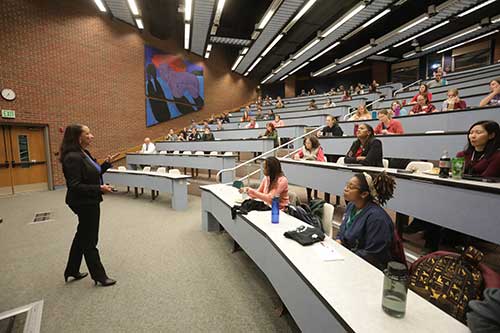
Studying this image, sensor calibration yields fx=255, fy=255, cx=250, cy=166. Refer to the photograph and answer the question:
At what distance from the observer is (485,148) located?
2.35 m

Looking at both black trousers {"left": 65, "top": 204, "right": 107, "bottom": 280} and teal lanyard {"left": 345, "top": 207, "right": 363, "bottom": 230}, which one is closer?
teal lanyard {"left": 345, "top": 207, "right": 363, "bottom": 230}

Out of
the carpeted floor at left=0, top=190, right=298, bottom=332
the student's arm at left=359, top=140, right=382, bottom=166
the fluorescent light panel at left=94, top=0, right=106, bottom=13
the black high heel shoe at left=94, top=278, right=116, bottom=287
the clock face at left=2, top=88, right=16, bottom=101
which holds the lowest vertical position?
the carpeted floor at left=0, top=190, right=298, bottom=332

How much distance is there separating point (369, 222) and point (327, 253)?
356 mm

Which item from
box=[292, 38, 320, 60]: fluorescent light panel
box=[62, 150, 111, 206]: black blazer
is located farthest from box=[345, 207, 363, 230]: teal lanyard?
box=[292, 38, 320, 60]: fluorescent light panel

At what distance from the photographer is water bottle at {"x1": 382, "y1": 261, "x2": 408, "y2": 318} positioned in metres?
0.98

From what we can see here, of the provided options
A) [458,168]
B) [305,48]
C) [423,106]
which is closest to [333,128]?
[423,106]

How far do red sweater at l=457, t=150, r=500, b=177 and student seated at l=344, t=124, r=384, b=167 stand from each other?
90cm

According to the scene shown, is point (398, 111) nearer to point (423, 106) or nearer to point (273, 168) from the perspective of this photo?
point (423, 106)

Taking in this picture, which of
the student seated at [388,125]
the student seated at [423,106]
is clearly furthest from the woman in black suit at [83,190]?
the student seated at [423,106]

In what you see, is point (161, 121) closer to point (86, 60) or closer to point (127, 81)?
point (127, 81)

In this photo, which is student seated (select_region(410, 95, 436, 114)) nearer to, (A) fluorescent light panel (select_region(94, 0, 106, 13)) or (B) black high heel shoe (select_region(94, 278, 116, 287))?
(B) black high heel shoe (select_region(94, 278, 116, 287))

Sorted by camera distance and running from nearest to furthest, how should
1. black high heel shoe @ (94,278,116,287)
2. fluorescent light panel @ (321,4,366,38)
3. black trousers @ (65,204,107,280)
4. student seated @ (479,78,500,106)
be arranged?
1. black trousers @ (65,204,107,280)
2. black high heel shoe @ (94,278,116,287)
3. student seated @ (479,78,500,106)
4. fluorescent light panel @ (321,4,366,38)

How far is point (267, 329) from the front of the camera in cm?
186

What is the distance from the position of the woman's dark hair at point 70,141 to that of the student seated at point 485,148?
355 centimetres
